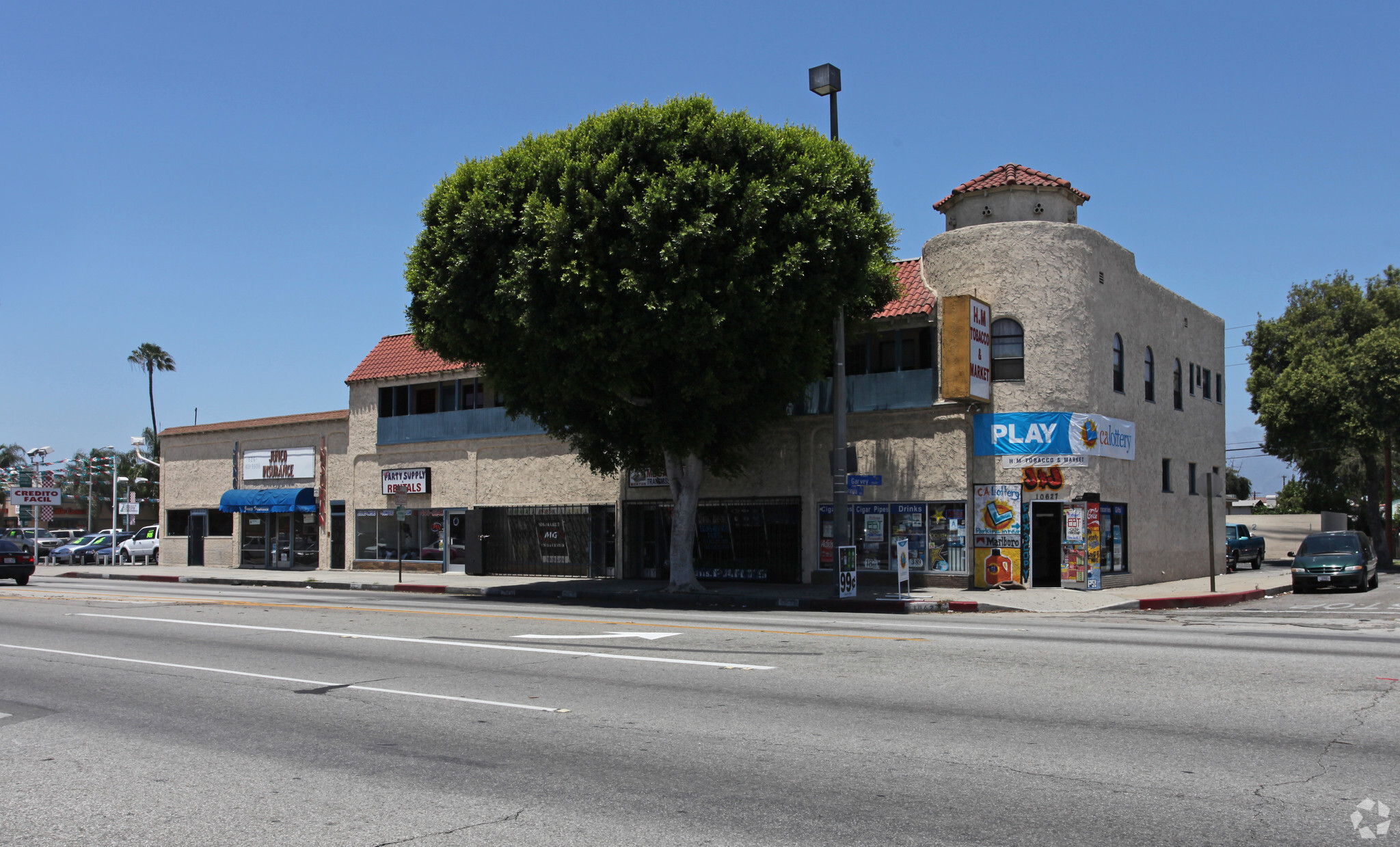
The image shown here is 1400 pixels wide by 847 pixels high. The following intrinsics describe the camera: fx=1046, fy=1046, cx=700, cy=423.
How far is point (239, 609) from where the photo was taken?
19953 millimetres

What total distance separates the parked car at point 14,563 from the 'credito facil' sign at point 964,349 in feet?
88.0

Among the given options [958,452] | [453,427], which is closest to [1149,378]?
[958,452]

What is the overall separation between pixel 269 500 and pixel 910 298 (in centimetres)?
2421

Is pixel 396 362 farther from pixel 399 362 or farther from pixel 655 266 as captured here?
pixel 655 266

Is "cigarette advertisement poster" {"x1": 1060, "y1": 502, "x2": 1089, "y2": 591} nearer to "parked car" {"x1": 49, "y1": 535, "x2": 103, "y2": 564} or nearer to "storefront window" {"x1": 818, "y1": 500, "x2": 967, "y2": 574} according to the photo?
"storefront window" {"x1": 818, "y1": 500, "x2": 967, "y2": 574}

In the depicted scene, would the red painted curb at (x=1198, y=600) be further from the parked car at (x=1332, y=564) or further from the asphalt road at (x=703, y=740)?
the asphalt road at (x=703, y=740)

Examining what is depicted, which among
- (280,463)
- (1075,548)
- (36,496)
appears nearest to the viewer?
(1075,548)

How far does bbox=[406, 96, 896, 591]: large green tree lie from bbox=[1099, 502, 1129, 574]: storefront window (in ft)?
26.4

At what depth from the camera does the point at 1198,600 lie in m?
23.3

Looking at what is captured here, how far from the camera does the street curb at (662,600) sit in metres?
21.3

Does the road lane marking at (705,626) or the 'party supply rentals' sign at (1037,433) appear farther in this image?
the 'party supply rentals' sign at (1037,433)

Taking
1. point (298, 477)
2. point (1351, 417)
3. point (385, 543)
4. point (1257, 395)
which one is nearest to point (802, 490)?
point (385, 543)

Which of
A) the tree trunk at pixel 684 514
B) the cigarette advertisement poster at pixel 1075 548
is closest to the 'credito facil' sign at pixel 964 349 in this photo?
the cigarette advertisement poster at pixel 1075 548

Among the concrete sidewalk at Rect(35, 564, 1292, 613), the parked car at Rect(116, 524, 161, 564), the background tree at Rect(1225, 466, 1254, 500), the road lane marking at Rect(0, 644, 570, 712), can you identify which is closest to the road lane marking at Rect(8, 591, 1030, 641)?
the concrete sidewalk at Rect(35, 564, 1292, 613)
